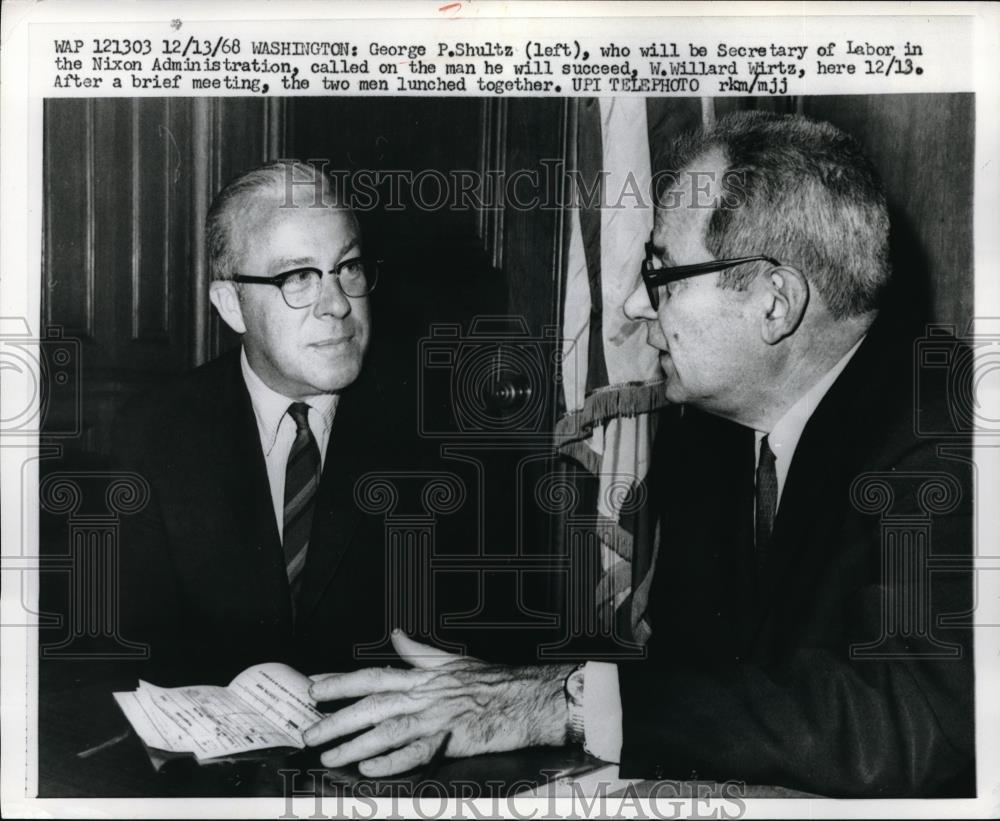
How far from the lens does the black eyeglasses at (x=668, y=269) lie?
2.27 meters

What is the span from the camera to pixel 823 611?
7.58 feet

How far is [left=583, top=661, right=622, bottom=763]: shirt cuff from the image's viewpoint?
230cm

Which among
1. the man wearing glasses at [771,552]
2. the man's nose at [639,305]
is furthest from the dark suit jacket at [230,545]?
the man's nose at [639,305]

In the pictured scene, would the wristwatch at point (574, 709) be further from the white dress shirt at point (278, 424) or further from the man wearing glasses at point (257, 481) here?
the white dress shirt at point (278, 424)

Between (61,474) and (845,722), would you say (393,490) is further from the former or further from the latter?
(845,722)

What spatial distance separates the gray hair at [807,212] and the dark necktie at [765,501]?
0.33m

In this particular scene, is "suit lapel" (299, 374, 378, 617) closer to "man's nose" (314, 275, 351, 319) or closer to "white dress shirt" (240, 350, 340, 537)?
"white dress shirt" (240, 350, 340, 537)

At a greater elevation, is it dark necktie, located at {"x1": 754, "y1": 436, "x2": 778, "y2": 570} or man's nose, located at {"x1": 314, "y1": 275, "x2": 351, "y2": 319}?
man's nose, located at {"x1": 314, "y1": 275, "x2": 351, "y2": 319}

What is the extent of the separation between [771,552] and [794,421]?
0.92 ft

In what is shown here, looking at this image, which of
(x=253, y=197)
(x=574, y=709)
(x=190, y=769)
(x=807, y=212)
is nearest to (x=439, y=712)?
(x=574, y=709)

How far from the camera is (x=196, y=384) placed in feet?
7.84

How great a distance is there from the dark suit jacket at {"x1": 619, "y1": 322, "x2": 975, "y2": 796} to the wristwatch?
94 millimetres

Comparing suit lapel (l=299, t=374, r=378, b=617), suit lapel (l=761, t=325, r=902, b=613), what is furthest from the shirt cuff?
suit lapel (l=299, t=374, r=378, b=617)

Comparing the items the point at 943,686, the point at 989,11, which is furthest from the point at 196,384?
the point at 989,11
